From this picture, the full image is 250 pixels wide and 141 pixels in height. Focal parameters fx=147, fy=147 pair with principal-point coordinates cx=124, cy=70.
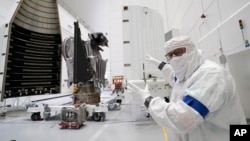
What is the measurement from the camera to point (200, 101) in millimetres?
720

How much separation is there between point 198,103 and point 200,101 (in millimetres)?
14

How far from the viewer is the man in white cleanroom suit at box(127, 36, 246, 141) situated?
28.6 inches

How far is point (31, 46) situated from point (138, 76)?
215 centimetres

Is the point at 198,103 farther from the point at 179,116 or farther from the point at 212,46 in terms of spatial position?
the point at 212,46

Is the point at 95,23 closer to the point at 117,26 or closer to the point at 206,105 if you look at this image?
the point at 117,26

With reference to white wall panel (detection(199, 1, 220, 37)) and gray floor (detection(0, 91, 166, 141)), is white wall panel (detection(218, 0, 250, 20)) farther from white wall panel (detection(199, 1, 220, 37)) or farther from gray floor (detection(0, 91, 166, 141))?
gray floor (detection(0, 91, 166, 141))

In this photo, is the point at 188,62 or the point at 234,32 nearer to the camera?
the point at 188,62

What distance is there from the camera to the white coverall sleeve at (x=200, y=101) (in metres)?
0.72

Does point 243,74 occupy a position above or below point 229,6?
below

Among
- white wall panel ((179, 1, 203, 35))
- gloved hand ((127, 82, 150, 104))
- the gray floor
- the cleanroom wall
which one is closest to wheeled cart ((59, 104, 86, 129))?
the gray floor

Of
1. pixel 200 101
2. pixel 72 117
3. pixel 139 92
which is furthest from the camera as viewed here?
pixel 72 117

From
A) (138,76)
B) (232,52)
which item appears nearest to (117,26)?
(138,76)

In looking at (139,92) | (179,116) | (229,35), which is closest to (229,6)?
(229,35)

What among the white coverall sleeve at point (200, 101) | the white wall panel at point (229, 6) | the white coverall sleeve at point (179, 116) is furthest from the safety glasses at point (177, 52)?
the white wall panel at point (229, 6)
